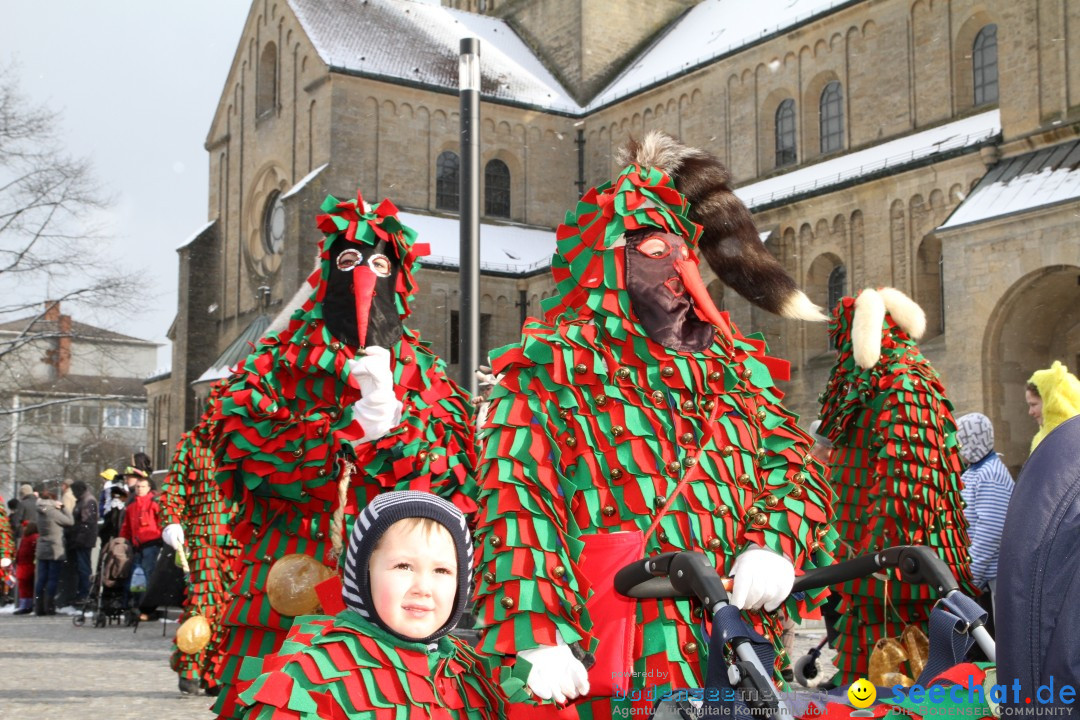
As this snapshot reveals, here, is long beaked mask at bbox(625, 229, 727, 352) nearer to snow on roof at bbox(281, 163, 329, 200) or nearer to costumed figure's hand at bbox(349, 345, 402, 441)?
costumed figure's hand at bbox(349, 345, 402, 441)

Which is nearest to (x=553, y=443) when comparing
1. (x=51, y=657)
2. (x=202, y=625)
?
(x=202, y=625)

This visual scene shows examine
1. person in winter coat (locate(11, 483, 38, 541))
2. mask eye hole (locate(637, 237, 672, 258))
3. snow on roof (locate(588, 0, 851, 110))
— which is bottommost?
person in winter coat (locate(11, 483, 38, 541))

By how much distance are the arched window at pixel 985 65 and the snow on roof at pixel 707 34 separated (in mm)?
3693

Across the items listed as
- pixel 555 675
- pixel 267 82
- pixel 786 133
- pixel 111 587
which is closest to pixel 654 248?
pixel 555 675

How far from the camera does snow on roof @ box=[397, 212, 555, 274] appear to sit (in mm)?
33844

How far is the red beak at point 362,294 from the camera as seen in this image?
489 cm

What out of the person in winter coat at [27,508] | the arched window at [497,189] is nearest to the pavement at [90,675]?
the person in winter coat at [27,508]

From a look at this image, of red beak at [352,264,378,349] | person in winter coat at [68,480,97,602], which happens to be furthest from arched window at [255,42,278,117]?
red beak at [352,264,378,349]

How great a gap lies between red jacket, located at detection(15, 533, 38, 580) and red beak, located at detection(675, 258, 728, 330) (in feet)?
55.2

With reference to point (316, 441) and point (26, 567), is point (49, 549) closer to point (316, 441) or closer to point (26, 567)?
point (26, 567)

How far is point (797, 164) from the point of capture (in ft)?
101

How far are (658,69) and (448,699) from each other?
35.4 metres

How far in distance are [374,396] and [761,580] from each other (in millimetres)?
2050

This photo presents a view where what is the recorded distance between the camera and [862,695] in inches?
96.0
